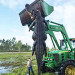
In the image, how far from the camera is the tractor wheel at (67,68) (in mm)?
8048

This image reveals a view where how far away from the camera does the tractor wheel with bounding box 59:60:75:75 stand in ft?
26.4

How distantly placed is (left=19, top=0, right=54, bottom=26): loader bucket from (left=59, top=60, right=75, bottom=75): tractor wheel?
368 cm

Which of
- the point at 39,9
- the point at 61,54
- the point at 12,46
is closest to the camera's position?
the point at 39,9

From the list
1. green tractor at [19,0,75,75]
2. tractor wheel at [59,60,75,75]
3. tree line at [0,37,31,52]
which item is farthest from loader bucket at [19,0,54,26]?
tree line at [0,37,31,52]

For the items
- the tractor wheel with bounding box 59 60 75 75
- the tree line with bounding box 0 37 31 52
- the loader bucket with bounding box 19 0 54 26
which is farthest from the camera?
the tree line with bounding box 0 37 31 52

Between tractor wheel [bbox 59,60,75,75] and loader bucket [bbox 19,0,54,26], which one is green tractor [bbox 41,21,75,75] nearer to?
tractor wheel [bbox 59,60,75,75]

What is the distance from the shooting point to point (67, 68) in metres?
8.26

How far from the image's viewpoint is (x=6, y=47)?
69750 millimetres

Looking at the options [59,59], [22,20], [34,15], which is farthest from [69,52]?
[34,15]

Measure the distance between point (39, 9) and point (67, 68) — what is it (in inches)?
194

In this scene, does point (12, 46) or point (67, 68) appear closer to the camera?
point (67, 68)

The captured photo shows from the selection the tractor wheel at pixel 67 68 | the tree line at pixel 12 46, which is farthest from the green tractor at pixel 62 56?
the tree line at pixel 12 46

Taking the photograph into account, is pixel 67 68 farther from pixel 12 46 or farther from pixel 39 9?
pixel 12 46

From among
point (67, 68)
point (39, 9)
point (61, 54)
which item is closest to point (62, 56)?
point (61, 54)
